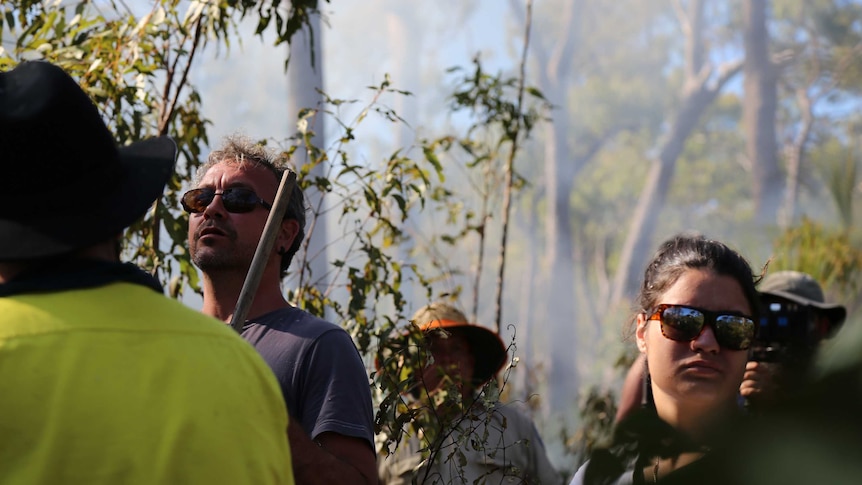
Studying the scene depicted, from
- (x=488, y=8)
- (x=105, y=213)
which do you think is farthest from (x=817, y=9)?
(x=105, y=213)

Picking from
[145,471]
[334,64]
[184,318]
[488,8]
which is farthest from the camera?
[334,64]

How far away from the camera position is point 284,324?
262cm

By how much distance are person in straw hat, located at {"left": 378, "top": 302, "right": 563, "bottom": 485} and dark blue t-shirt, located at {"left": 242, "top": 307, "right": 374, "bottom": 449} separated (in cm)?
72

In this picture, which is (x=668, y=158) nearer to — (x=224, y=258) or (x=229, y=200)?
(x=229, y=200)

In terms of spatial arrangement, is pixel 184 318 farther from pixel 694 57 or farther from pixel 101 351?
pixel 694 57

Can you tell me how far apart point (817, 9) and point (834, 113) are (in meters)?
4.98

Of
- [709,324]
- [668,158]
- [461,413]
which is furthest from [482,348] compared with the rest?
[668,158]

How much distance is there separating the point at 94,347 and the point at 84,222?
0.19 meters

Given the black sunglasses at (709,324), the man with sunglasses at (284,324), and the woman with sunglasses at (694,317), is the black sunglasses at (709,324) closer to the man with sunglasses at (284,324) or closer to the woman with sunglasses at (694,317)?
the woman with sunglasses at (694,317)

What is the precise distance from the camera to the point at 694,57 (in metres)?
33.7

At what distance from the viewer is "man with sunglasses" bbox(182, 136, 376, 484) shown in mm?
2369

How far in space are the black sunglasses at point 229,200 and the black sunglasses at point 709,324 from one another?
1.11 metres

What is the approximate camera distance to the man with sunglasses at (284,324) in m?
2.37

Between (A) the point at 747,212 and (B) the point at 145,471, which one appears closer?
(B) the point at 145,471
